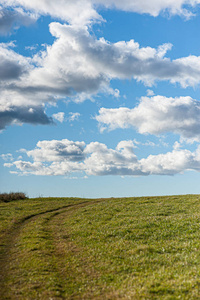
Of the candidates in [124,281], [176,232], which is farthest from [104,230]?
[124,281]

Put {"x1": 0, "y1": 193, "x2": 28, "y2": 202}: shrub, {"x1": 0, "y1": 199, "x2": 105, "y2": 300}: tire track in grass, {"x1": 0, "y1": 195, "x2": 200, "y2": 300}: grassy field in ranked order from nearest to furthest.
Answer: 1. {"x1": 0, "y1": 195, "x2": 200, "y2": 300}: grassy field
2. {"x1": 0, "y1": 199, "x2": 105, "y2": 300}: tire track in grass
3. {"x1": 0, "y1": 193, "x2": 28, "y2": 202}: shrub

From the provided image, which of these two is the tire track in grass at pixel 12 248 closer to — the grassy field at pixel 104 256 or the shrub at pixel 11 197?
the grassy field at pixel 104 256

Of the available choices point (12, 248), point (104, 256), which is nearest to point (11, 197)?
point (12, 248)

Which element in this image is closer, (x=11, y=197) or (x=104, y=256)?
(x=104, y=256)

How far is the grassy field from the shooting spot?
15781 millimetres

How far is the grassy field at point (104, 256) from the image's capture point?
15.8 meters

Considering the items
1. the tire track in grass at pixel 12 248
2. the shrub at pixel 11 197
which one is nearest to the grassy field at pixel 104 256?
the tire track in grass at pixel 12 248

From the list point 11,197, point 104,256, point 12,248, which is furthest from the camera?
point 11,197

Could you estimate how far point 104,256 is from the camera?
21.2 metres

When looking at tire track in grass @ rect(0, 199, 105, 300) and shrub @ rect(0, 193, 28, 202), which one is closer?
tire track in grass @ rect(0, 199, 105, 300)

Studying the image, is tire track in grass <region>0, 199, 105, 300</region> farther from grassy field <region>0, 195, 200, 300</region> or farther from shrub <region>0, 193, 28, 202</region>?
shrub <region>0, 193, 28, 202</region>

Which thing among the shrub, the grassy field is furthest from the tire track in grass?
the shrub

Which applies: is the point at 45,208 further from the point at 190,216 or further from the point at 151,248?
the point at 151,248

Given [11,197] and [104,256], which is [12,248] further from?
[11,197]
